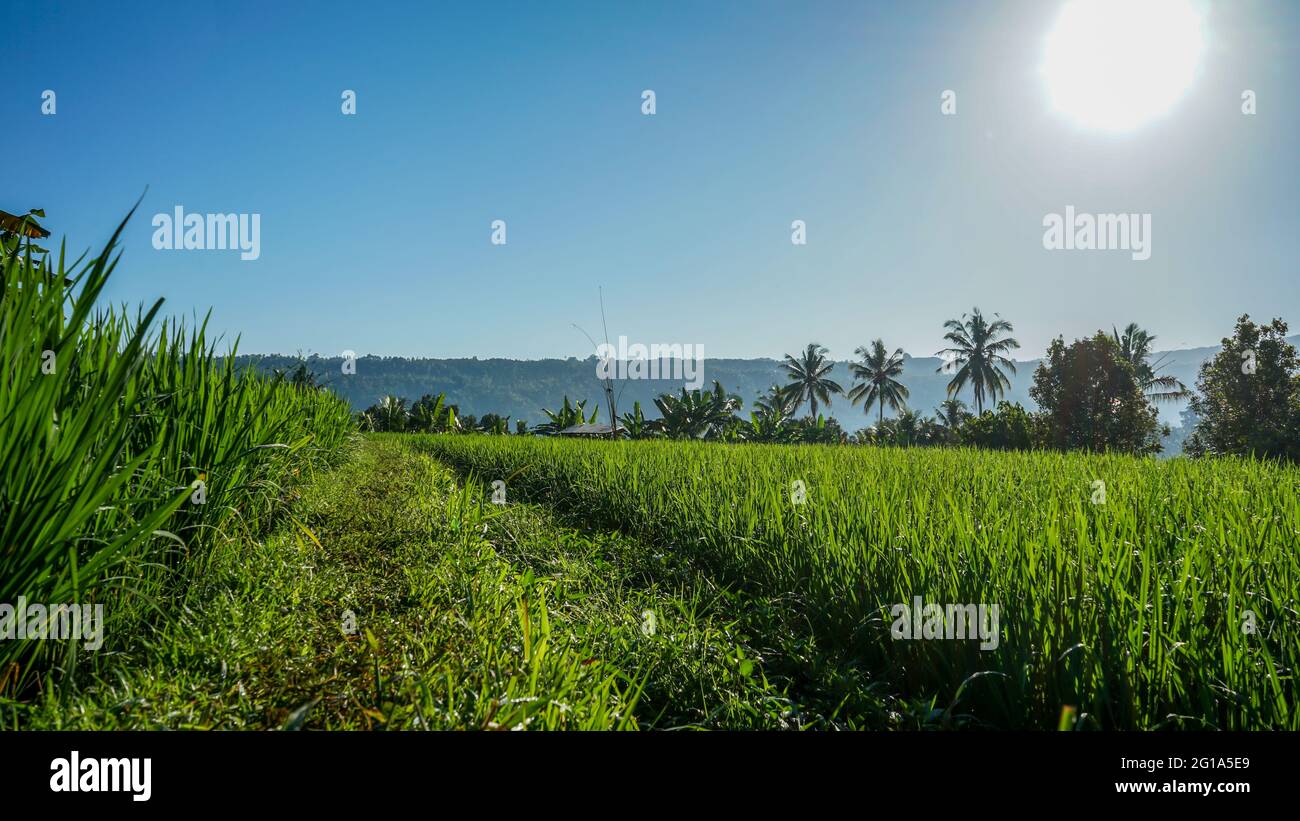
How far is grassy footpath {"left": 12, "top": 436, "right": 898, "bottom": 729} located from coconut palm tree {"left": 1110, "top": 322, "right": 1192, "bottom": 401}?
38294 millimetres

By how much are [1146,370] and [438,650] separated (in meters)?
51.4

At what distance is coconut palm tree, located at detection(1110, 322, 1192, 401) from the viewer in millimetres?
35344

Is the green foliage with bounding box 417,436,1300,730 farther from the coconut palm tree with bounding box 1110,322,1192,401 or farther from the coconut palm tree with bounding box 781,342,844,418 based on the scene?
the coconut palm tree with bounding box 781,342,844,418

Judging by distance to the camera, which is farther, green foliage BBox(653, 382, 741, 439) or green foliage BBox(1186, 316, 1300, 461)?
green foliage BBox(653, 382, 741, 439)

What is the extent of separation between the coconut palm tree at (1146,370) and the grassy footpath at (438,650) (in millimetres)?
38294

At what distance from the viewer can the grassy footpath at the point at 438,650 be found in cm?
148

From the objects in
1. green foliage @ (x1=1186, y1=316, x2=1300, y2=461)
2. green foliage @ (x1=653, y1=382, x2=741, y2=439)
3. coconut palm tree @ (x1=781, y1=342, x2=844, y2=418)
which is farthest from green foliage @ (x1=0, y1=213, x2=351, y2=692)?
coconut palm tree @ (x1=781, y1=342, x2=844, y2=418)

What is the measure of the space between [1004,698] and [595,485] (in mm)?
5133
